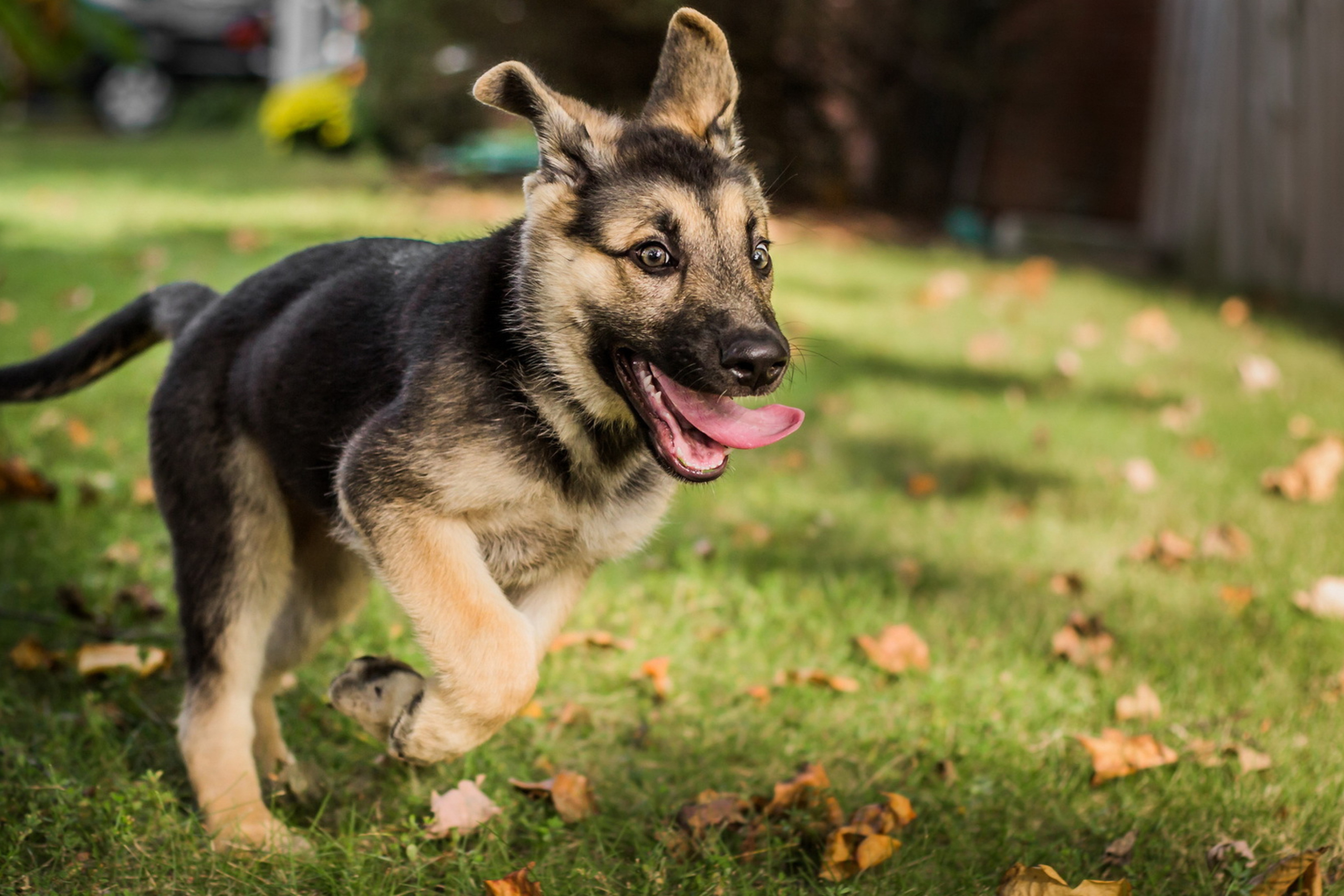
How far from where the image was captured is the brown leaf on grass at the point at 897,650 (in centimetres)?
391

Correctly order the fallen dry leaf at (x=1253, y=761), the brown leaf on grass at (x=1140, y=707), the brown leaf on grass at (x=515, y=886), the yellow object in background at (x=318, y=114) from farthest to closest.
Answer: the yellow object in background at (x=318, y=114) < the brown leaf on grass at (x=1140, y=707) < the fallen dry leaf at (x=1253, y=761) < the brown leaf on grass at (x=515, y=886)

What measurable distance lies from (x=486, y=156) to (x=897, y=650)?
13.3 meters

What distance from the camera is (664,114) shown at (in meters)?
3.22

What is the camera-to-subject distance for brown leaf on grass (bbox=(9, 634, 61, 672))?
351 centimetres

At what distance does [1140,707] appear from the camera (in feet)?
12.1

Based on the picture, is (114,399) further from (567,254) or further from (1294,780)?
(1294,780)

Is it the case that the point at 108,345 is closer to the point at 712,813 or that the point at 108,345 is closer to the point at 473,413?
the point at 473,413

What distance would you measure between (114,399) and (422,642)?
4028 mm

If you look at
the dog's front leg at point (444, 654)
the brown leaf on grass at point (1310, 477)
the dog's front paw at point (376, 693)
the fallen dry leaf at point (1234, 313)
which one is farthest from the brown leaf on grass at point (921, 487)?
the fallen dry leaf at point (1234, 313)

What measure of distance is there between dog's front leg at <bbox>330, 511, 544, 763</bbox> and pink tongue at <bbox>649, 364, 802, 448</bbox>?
22.1 inches

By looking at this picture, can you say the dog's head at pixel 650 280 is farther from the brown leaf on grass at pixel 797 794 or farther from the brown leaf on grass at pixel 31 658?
the brown leaf on grass at pixel 31 658

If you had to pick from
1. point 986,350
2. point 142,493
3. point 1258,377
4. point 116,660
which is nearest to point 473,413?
point 116,660

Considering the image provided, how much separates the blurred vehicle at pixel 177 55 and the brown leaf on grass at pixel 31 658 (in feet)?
59.4

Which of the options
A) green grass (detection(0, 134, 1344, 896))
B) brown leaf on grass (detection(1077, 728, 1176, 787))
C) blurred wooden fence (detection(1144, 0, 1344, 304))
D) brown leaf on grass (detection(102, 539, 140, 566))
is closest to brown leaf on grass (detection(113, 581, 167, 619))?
green grass (detection(0, 134, 1344, 896))
